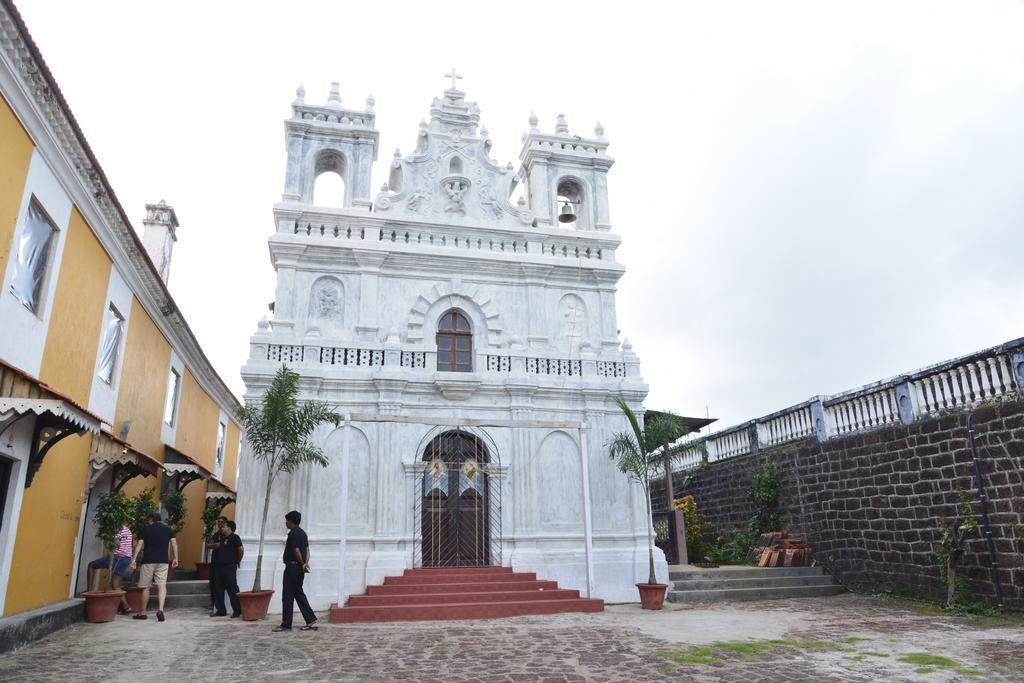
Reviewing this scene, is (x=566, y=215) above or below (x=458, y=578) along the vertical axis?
above

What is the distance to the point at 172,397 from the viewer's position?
48.3 ft

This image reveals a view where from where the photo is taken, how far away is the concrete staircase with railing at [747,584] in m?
11.2

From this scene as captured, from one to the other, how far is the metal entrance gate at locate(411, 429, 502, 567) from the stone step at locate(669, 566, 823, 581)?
3.22 m

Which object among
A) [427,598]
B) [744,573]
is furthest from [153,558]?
[744,573]

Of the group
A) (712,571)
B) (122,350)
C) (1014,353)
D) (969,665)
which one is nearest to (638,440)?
(712,571)

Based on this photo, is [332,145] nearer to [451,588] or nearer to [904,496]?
[451,588]

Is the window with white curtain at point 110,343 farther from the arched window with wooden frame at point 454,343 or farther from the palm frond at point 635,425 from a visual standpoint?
the palm frond at point 635,425

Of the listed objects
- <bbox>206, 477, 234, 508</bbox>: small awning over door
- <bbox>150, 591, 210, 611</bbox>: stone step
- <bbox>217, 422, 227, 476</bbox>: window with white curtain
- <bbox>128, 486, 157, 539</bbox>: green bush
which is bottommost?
<bbox>150, 591, 210, 611</bbox>: stone step

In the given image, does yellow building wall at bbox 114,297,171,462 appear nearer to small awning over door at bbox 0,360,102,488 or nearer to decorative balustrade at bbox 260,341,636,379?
decorative balustrade at bbox 260,341,636,379

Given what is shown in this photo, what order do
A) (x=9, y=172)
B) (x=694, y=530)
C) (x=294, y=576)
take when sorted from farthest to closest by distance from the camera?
1. (x=694, y=530)
2. (x=294, y=576)
3. (x=9, y=172)

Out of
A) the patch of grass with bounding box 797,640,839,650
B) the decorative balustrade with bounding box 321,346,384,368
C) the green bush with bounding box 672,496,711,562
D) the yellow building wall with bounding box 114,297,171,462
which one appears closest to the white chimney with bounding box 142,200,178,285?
the yellow building wall with bounding box 114,297,171,462

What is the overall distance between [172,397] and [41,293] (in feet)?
22.8

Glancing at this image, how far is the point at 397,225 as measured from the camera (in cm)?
1344

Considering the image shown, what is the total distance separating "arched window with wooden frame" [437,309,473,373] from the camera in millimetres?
12961
